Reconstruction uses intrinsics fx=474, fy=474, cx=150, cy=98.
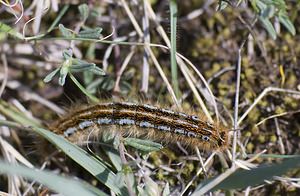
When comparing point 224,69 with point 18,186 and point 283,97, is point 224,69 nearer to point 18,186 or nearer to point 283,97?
point 283,97

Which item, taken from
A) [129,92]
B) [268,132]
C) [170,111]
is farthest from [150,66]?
[268,132]

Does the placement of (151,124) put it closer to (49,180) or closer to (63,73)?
(63,73)

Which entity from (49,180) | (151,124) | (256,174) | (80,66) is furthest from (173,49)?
(49,180)

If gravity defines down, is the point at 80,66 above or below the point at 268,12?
below

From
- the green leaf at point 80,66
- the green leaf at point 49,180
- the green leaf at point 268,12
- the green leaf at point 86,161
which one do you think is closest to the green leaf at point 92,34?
the green leaf at point 80,66

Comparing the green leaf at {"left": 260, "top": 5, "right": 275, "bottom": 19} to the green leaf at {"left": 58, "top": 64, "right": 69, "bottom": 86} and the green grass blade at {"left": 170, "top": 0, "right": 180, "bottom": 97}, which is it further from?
the green leaf at {"left": 58, "top": 64, "right": 69, "bottom": 86}

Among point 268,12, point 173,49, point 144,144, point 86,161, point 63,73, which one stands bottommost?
point 86,161
